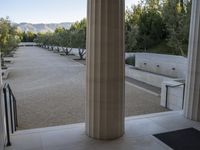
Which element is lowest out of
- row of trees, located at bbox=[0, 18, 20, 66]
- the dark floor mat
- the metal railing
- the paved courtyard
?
the paved courtyard

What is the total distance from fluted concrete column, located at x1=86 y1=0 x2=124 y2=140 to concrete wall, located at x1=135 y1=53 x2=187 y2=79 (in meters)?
5.49

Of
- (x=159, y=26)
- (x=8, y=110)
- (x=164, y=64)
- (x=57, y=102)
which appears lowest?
(x=57, y=102)

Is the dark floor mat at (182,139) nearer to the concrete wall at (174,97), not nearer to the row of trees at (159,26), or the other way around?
the concrete wall at (174,97)

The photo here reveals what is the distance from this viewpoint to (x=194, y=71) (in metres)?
4.08

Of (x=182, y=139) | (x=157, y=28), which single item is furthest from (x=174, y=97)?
(x=157, y=28)

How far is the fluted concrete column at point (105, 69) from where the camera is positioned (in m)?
3.16

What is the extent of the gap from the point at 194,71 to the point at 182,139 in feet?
4.43

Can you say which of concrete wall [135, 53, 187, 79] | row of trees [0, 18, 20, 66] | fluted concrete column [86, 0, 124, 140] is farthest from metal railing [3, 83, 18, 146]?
row of trees [0, 18, 20, 66]

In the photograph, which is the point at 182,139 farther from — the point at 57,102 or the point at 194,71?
the point at 57,102

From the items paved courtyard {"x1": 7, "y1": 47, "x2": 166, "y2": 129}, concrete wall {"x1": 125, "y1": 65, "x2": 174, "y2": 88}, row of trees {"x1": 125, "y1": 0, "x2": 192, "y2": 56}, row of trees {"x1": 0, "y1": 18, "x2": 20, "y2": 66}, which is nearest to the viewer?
paved courtyard {"x1": 7, "y1": 47, "x2": 166, "y2": 129}

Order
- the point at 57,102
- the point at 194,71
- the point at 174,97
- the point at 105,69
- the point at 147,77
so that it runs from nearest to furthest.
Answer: the point at 105,69 → the point at 194,71 → the point at 174,97 → the point at 57,102 → the point at 147,77

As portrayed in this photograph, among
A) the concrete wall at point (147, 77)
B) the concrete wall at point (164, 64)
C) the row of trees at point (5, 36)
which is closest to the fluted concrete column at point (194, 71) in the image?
the concrete wall at point (147, 77)

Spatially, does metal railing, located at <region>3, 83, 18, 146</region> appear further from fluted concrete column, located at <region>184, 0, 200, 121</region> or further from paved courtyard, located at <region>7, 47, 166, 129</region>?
fluted concrete column, located at <region>184, 0, 200, 121</region>

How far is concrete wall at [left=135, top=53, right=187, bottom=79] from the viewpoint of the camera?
8406 mm
